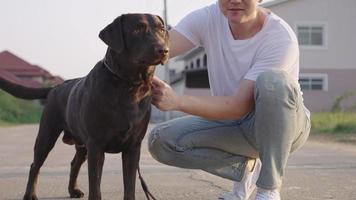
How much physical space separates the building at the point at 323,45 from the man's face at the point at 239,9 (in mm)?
28165

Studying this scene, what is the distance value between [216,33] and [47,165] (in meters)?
4.98

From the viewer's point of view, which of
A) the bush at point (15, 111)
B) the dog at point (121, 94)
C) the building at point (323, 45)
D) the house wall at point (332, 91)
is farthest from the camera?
the bush at point (15, 111)

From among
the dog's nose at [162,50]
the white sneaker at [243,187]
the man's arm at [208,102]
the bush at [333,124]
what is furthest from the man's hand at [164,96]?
the bush at [333,124]

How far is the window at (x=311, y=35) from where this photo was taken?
32781mm

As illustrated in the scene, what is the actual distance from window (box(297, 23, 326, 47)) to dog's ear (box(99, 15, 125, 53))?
28991 mm

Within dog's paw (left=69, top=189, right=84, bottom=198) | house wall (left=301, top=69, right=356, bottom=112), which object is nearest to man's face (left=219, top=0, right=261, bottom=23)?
dog's paw (left=69, top=189, right=84, bottom=198)

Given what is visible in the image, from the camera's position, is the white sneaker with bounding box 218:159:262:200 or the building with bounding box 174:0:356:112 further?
the building with bounding box 174:0:356:112

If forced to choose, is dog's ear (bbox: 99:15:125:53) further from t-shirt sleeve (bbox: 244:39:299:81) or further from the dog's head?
t-shirt sleeve (bbox: 244:39:299:81)

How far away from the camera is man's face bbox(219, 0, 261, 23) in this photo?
461 centimetres

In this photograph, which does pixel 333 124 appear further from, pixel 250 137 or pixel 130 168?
pixel 130 168

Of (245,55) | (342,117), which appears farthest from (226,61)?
(342,117)

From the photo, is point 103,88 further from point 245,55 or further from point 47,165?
point 47,165

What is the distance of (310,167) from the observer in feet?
29.9

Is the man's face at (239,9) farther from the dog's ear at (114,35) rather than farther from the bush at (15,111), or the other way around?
the bush at (15,111)
